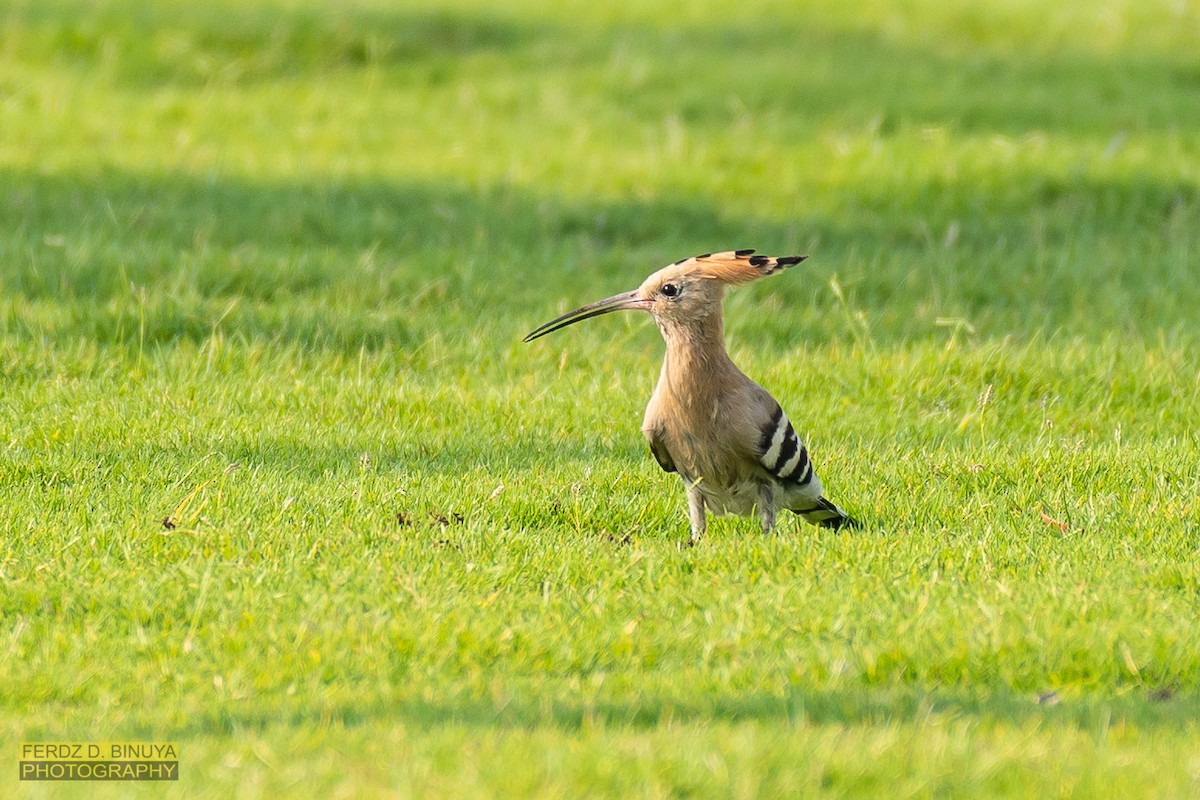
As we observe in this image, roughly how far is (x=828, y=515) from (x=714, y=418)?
679 millimetres

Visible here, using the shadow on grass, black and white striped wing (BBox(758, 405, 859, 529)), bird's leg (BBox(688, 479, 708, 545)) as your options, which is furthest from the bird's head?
the shadow on grass

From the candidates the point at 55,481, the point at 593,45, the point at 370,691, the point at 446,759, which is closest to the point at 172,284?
the point at 55,481

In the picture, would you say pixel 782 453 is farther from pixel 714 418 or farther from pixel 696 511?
pixel 696 511

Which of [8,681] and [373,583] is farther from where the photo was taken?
[373,583]

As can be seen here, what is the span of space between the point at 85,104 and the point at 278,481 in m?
7.71

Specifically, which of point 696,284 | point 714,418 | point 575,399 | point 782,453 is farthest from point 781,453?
point 575,399

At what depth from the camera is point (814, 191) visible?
11391mm

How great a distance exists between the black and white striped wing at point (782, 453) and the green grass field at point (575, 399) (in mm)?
296

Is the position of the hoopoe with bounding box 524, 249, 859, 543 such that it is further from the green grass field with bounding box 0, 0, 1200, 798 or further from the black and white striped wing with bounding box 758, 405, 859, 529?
the green grass field with bounding box 0, 0, 1200, 798

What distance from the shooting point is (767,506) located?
5777 millimetres

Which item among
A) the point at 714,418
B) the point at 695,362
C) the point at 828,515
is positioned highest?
the point at 695,362

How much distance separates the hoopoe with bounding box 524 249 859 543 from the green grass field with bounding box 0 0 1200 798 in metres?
0.28

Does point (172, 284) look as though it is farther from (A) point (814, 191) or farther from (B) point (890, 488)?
(A) point (814, 191)

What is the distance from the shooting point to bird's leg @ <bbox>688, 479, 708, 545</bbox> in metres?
5.72
